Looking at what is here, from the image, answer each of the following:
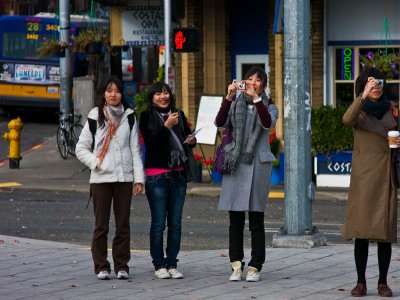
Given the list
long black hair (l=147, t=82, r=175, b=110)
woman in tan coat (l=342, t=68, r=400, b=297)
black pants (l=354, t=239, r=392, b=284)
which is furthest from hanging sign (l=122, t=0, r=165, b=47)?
black pants (l=354, t=239, r=392, b=284)

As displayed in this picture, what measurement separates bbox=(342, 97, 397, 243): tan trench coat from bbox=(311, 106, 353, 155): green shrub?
40.6 ft

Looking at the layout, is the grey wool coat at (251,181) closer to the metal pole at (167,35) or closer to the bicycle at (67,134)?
the metal pole at (167,35)

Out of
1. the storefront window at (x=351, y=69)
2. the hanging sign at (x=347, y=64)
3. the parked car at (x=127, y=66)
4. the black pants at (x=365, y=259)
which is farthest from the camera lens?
the parked car at (x=127, y=66)

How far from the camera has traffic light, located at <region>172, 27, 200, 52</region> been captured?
21.5 metres

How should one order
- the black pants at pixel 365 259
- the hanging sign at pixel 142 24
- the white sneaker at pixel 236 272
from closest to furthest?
1. the black pants at pixel 365 259
2. the white sneaker at pixel 236 272
3. the hanging sign at pixel 142 24

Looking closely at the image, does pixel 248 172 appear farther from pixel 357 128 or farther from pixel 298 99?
pixel 298 99

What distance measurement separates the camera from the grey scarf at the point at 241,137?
1046 cm

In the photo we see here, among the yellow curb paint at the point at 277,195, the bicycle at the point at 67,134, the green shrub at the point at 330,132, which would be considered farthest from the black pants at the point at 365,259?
the bicycle at the point at 67,134

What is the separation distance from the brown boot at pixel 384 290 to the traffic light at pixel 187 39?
40.1 feet

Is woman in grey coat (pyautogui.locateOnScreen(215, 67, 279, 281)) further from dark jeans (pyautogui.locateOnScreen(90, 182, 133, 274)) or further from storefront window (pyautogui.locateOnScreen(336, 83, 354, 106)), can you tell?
storefront window (pyautogui.locateOnScreen(336, 83, 354, 106))

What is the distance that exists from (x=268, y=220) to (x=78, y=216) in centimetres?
263

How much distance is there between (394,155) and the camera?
9.81 metres

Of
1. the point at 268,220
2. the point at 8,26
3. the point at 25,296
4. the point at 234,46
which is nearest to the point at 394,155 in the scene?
the point at 25,296

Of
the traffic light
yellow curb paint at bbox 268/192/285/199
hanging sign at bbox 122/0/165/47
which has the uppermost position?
hanging sign at bbox 122/0/165/47
